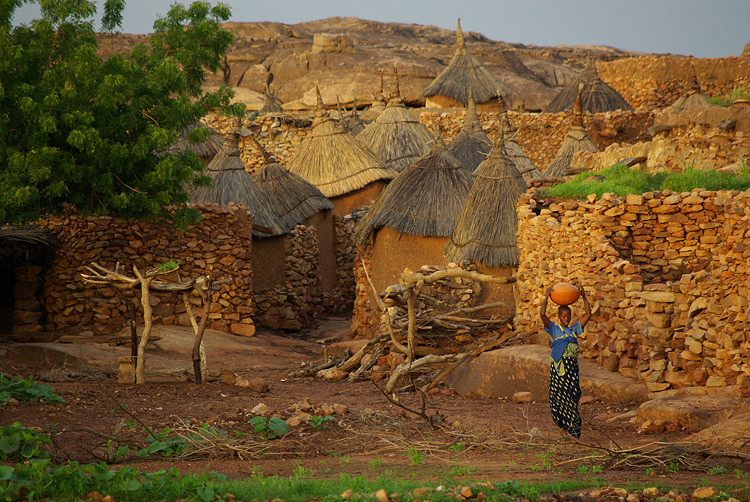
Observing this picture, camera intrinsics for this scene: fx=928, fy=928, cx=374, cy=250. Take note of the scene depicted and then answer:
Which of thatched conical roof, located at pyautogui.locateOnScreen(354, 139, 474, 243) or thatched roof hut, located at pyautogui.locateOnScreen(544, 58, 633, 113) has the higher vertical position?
thatched roof hut, located at pyautogui.locateOnScreen(544, 58, 633, 113)

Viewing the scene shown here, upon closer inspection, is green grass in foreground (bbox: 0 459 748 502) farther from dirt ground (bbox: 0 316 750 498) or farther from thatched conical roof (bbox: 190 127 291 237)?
thatched conical roof (bbox: 190 127 291 237)

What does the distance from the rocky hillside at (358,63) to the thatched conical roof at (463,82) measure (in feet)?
14.7

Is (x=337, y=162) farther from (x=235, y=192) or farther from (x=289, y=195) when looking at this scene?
(x=235, y=192)

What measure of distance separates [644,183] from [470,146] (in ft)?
37.3

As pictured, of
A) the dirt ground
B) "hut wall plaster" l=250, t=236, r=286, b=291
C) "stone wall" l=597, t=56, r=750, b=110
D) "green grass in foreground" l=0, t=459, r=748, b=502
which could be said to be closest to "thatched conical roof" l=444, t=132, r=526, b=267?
the dirt ground

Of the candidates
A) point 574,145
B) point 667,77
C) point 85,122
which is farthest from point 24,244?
point 667,77

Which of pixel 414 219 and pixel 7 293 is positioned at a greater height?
pixel 414 219

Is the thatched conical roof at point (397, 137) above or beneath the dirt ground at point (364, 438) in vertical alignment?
above

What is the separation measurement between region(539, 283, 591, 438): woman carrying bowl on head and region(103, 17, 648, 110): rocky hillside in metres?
26.5

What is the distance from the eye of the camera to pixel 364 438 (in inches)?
313

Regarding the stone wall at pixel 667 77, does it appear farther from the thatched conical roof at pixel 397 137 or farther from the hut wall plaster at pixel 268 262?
the hut wall plaster at pixel 268 262

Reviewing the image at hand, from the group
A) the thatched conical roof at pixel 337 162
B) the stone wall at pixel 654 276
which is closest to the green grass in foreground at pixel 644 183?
the stone wall at pixel 654 276

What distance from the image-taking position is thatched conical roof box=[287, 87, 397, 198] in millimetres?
22828

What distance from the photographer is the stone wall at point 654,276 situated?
328 inches
